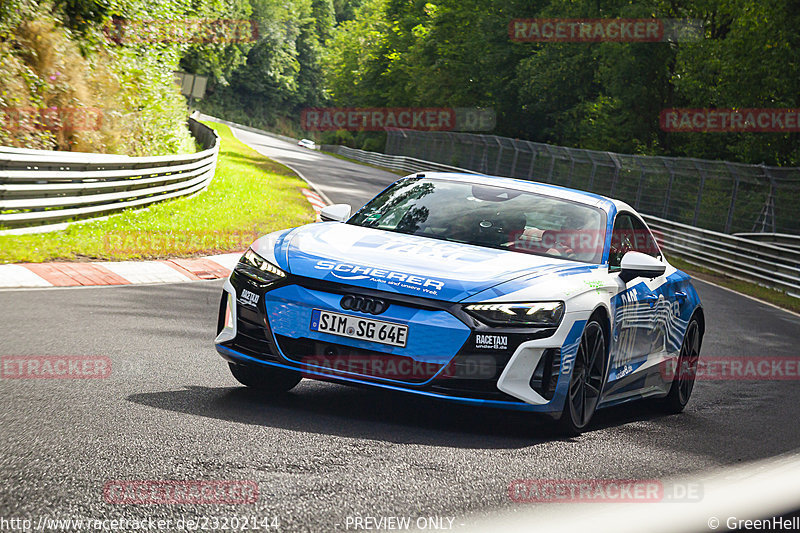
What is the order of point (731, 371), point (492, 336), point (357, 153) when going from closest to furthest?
point (492, 336) < point (731, 371) < point (357, 153)

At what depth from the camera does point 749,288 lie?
75.7ft

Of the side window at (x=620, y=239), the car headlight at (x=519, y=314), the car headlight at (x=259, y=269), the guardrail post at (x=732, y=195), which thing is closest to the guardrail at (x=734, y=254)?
the guardrail post at (x=732, y=195)

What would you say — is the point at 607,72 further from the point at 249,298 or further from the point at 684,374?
the point at 249,298

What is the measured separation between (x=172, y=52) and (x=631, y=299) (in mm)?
25068

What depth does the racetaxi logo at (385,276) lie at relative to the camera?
5445mm

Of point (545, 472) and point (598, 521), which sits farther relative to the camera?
point (545, 472)

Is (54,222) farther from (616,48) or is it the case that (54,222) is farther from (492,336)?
(616,48)

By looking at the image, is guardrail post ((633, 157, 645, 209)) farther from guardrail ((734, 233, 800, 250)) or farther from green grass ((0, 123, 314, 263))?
green grass ((0, 123, 314, 263))

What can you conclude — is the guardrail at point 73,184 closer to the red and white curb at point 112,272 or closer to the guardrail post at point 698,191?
the red and white curb at point 112,272

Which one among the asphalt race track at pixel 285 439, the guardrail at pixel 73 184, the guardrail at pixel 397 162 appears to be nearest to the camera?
the asphalt race track at pixel 285 439

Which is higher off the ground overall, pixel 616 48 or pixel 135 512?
pixel 616 48

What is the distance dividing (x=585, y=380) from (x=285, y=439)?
191 centimetres

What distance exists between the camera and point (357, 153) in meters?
79.3

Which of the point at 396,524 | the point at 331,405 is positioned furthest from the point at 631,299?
the point at 396,524
